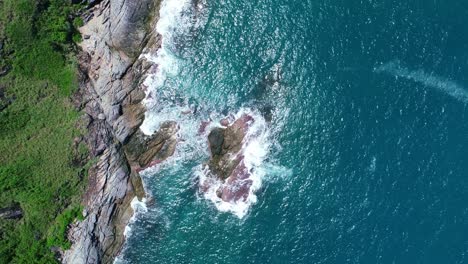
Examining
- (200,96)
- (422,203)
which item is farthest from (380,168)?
(200,96)

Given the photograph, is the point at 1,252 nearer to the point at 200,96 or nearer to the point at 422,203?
the point at 200,96

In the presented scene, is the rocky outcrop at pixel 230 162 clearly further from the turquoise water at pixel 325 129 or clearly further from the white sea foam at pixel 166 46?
the white sea foam at pixel 166 46

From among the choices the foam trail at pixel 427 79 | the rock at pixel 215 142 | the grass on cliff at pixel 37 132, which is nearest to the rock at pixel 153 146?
the rock at pixel 215 142

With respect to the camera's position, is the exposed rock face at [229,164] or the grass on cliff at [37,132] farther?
the exposed rock face at [229,164]

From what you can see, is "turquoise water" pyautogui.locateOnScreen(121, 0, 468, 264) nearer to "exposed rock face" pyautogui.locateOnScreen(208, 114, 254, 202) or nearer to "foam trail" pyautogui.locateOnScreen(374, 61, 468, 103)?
"foam trail" pyautogui.locateOnScreen(374, 61, 468, 103)

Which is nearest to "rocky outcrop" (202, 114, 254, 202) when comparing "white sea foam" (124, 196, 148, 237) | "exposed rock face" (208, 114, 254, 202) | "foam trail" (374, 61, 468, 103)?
"exposed rock face" (208, 114, 254, 202)

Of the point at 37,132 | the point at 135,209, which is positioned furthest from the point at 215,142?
the point at 37,132
